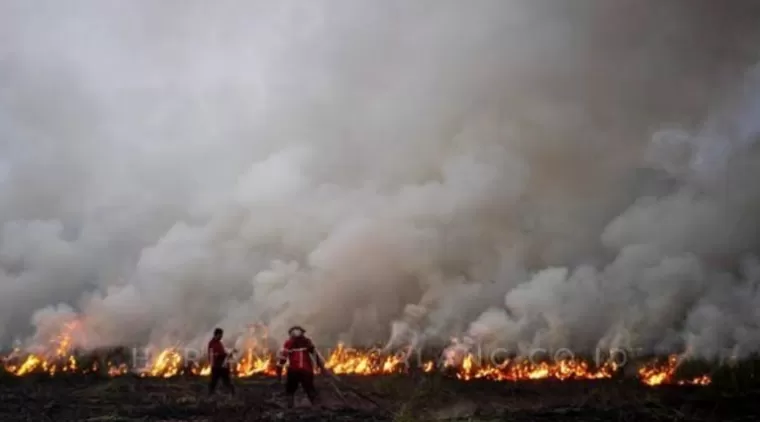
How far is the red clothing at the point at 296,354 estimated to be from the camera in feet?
67.4

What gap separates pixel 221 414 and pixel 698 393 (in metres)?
16.4

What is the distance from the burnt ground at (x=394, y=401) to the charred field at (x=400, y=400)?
0.11ft

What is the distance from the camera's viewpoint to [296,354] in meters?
20.5

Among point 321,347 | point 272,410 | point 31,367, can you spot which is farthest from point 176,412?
point 31,367

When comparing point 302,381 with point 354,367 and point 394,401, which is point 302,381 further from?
point 354,367

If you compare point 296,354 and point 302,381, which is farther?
point 302,381

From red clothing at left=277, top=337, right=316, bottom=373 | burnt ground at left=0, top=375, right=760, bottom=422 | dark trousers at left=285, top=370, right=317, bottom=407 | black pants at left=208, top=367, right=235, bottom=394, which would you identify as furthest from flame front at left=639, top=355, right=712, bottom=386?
black pants at left=208, top=367, right=235, bottom=394

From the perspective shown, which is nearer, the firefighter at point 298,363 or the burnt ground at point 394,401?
the burnt ground at point 394,401

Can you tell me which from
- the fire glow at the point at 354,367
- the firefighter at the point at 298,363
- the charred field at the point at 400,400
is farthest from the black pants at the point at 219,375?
the fire glow at the point at 354,367

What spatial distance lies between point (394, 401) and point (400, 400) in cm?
40

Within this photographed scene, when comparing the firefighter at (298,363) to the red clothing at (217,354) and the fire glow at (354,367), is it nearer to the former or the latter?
the red clothing at (217,354)

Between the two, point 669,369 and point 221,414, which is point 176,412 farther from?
point 669,369

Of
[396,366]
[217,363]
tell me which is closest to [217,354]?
[217,363]

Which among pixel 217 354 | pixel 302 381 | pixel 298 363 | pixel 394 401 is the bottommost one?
pixel 394 401
